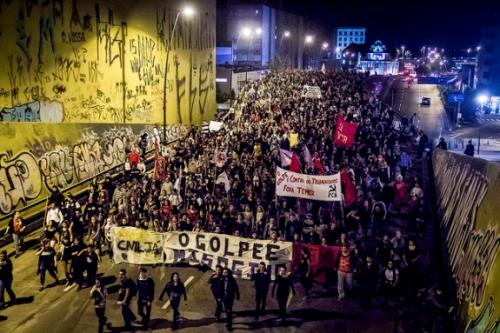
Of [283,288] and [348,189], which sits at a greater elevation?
[348,189]

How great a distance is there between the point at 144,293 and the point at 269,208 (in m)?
6.61

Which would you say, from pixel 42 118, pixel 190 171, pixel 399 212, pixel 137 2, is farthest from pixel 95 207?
pixel 137 2

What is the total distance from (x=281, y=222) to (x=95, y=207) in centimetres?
597

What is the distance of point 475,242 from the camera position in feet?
35.6

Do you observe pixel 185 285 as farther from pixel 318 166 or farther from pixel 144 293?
pixel 318 166

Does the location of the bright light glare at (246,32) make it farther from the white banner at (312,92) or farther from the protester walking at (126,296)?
the protester walking at (126,296)

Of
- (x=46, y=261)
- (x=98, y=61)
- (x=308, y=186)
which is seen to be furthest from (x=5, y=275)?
(x=98, y=61)

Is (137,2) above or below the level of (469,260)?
above

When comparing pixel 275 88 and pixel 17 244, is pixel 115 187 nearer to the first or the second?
pixel 17 244

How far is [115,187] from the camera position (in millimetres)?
20266

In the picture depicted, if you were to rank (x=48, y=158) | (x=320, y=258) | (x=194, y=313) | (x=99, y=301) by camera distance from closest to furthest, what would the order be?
(x=99, y=301) < (x=194, y=313) < (x=320, y=258) < (x=48, y=158)

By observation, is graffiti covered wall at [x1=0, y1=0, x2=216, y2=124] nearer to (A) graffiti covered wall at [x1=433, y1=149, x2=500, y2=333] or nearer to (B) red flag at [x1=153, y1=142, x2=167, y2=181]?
(B) red flag at [x1=153, y1=142, x2=167, y2=181]

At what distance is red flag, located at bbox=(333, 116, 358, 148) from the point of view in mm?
21734

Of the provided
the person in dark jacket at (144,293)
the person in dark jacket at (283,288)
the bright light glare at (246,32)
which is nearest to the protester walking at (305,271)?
the person in dark jacket at (283,288)
